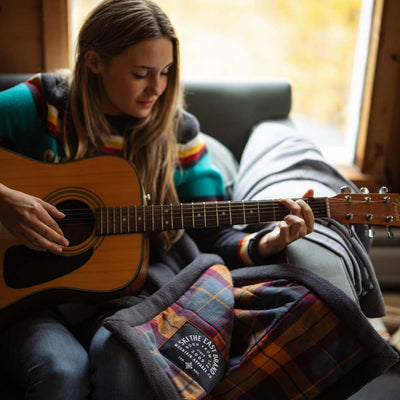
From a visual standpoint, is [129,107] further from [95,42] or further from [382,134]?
[382,134]

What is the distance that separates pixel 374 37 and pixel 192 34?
30.2 inches

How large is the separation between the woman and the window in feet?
2.21

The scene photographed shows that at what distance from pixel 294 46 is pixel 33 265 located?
4.99ft


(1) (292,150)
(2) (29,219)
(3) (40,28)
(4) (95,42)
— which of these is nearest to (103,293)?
(2) (29,219)

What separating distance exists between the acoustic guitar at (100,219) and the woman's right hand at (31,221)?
0.09 feet

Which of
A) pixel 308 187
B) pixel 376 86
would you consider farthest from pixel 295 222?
pixel 376 86

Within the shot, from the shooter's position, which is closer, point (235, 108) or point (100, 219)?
point (100, 219)

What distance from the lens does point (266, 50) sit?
198 cm

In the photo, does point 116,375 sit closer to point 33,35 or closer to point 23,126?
point 23,126

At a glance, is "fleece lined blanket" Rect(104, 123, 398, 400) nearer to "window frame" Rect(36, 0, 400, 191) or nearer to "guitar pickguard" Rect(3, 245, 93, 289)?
"guitar pickguard" Rect(3, 245, 93, 289)

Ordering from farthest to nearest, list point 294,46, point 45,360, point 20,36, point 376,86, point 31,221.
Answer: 1. point 294,46
2. point 376,86
3. point 20,36
4. point 31,221
5. point 45,360

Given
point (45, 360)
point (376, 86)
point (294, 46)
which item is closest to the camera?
point (45, 360)

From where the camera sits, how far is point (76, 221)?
106cm

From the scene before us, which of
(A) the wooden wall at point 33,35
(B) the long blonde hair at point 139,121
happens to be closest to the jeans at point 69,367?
(B) the long blonde hair at point 139,121
